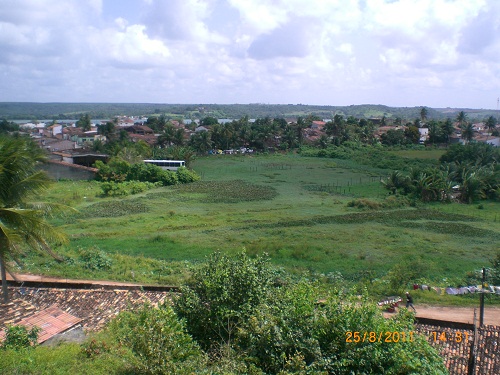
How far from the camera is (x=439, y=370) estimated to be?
254 inches

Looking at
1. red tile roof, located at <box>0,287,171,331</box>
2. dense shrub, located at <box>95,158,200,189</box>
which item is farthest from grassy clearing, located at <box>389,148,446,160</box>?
red tile roof, located at <box>0,287,171,331</box>

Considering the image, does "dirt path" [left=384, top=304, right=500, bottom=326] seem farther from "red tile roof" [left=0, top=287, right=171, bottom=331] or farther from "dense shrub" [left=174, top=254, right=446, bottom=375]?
"red tile roof" [left=0, top=287, right=171, bottom=331]

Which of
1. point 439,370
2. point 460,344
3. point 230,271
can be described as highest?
point 230,271

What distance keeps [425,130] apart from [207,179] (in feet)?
157

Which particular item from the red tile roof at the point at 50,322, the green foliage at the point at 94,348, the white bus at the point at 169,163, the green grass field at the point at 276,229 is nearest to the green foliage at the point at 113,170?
the green grass field at the point at 276,229

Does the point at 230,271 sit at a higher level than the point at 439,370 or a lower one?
higher

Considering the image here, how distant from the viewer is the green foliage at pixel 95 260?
656 inches

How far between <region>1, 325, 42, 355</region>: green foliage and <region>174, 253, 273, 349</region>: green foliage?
2.75 meters

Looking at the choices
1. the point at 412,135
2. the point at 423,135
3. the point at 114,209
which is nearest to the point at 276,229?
the point at 114,209

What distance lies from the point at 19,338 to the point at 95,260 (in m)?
9.05

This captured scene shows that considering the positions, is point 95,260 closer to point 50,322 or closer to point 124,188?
point 50,322

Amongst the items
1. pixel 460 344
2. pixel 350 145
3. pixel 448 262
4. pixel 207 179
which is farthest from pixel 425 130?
pixel 460 344

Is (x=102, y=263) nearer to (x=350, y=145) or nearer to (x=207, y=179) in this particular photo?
(x=207, y=179)

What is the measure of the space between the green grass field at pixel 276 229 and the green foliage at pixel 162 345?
875cm
